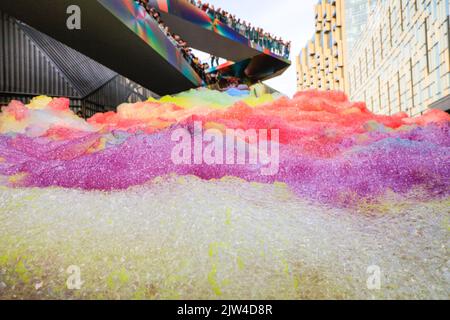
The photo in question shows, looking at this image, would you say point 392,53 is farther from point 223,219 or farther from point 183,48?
point 223,219

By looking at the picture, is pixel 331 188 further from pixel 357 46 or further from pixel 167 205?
pixel 357 46

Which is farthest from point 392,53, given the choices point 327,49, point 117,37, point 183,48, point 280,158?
point 280,158

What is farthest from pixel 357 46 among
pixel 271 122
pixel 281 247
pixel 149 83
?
pixel 281 247

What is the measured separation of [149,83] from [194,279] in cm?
704

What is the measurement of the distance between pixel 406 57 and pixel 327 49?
758 inches

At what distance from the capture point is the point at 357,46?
24.5 metres

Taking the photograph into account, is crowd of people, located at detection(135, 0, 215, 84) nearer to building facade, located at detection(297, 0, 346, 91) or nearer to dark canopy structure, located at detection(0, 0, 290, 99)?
dark canopy structure, located at detection(0, 0, 290, 99)

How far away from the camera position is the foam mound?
3.69 ft

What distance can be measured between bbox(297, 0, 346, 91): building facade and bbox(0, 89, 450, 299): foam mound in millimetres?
29719

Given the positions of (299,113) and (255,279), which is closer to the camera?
(255,279)

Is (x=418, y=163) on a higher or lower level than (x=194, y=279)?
higher

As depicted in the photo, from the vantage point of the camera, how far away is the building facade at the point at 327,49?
2842cm

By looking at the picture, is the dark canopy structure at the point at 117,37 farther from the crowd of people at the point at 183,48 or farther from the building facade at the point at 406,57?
the building facade at the point at 406,57

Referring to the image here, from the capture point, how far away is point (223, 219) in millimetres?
1414
